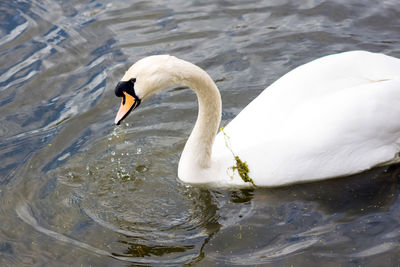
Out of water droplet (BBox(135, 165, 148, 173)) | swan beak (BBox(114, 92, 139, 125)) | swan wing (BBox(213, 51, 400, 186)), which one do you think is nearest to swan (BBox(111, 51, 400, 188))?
swan wing (BBox(213, 51, 400, 186))

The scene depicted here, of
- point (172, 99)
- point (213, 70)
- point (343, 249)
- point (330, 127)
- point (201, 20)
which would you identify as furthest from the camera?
point (201, 20)

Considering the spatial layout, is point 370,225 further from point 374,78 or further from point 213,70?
point 213,70

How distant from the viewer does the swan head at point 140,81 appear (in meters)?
5.16

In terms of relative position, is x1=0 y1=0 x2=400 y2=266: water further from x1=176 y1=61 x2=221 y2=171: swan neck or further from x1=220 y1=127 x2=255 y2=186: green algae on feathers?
x1=176 y1=61 x2=221 y2=171: swan neck

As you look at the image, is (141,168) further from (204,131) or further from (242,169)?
(242,169)

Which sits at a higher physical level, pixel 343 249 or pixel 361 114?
pixel 361 114

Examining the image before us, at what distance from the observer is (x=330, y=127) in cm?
570

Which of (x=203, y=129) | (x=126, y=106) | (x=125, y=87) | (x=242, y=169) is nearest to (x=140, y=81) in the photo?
(x=125, y=87)

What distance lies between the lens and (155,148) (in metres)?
6.86

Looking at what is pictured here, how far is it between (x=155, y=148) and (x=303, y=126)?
193cm

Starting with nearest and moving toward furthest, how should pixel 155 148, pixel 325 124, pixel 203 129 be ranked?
pixel 325 124 → pixel 203 129 → pixel 155 148

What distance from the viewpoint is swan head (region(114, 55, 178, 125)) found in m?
5.16

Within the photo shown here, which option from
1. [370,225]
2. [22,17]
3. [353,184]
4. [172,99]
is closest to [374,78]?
[353,184]

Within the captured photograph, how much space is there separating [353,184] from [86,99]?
3772mm
